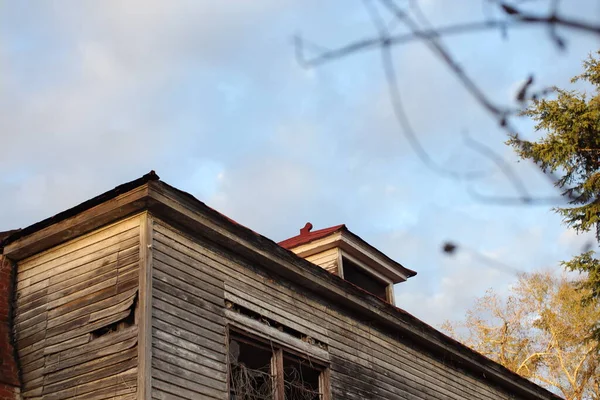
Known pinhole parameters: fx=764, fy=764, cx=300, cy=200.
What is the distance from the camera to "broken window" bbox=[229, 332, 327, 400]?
11.2m

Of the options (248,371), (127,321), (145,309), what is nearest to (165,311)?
(145,309)

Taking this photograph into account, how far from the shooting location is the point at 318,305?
13578 millimetres

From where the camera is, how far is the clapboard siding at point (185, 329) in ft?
32.6

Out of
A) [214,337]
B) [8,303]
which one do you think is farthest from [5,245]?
[214,337]

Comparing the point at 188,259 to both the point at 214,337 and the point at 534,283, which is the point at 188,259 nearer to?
the point at 214,337

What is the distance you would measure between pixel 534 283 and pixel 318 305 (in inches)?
1024

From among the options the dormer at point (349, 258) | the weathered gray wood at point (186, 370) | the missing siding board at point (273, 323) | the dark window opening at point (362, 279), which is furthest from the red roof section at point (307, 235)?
the weathered gray wood at point (186, 370)

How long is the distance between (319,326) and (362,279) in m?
3.96

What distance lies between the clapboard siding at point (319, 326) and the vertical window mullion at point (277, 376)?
2.17ft

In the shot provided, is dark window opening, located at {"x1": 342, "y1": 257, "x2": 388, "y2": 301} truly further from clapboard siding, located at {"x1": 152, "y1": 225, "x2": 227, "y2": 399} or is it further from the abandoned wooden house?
clapboard siding, located at {"x1": 152, "y1": 225, "x2": 227, "y2": 399}

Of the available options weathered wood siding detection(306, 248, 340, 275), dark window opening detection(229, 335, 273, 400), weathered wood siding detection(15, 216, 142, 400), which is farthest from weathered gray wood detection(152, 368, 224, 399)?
weathered wood siding detection(306, 248, 340, 275)

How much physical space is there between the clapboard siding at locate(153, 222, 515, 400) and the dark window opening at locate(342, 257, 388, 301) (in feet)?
5.91

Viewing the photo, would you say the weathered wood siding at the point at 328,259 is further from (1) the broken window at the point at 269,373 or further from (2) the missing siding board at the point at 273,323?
(1) the broken window at the point at 269,373

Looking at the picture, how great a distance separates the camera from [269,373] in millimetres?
11977
